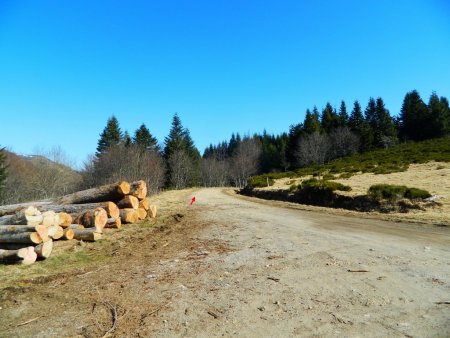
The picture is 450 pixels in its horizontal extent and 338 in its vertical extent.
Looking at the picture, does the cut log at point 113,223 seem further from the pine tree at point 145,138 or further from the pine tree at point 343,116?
the pine tree at point 343,116

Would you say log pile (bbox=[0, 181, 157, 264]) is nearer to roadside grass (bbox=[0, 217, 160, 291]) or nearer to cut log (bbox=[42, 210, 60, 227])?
cut log (bbox=[42, 210, 60, 227])

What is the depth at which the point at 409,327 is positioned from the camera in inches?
157

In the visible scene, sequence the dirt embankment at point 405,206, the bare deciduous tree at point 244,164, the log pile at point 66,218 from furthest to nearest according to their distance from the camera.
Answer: the bare deciduous tree at point 244,164, the dirt embankment at point 405,206, the log pile at point 66,218

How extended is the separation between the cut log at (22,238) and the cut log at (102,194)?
464 centimetres

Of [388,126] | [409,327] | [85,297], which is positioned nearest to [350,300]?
[409,327]

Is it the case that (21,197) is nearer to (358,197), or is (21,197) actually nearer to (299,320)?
(358,197)

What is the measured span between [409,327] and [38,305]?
17.8ft

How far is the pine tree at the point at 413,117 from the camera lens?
63.0 metres

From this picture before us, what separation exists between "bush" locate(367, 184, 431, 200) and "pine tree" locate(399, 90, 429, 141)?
54773 mm

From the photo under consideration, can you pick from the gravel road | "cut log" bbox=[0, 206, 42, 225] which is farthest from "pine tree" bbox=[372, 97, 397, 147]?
"cut log" bbox=[0, 206, 42, 225]

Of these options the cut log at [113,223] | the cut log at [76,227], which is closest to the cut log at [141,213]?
the cut log at [113,223]

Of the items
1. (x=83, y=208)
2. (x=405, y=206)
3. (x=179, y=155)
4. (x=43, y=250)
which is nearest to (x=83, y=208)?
(x=83, y=208)

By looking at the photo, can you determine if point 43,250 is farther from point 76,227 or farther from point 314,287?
point 314,287

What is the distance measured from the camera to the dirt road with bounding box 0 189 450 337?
13.8 ft
